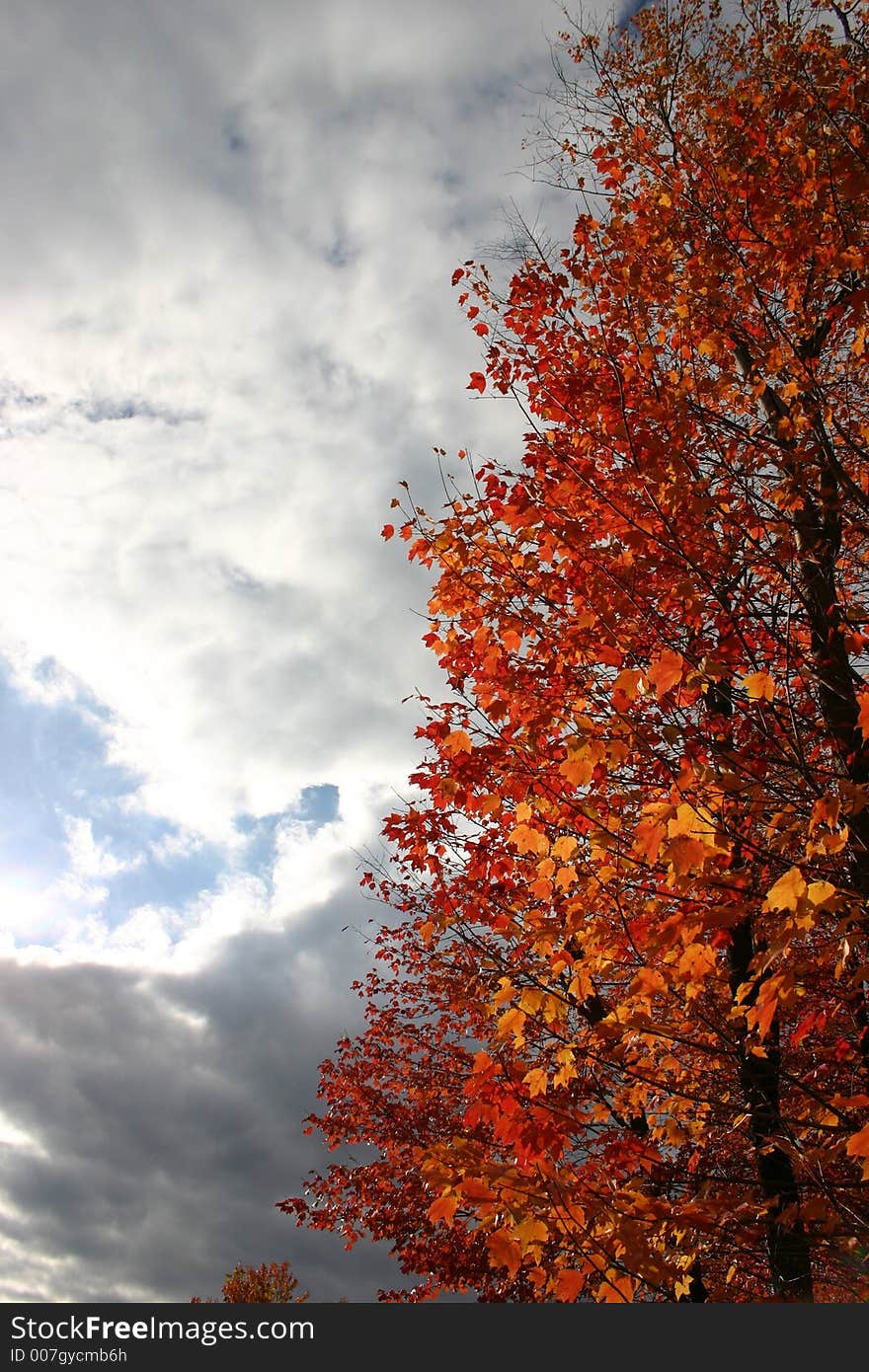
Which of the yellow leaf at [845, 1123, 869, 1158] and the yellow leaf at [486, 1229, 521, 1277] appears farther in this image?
the yellow leaf at [486, 1229, 521, 1277]

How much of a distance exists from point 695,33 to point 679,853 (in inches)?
366

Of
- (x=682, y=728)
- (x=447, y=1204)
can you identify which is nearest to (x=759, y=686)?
(x=682, y=728)

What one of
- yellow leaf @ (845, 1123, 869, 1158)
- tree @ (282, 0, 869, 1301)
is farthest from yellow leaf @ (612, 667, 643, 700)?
yellow leaf @ (845, 1123, 869, 1158)

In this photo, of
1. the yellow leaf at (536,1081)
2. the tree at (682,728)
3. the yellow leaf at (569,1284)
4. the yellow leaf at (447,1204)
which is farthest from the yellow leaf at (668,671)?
the yellow leaf at (569,1284)

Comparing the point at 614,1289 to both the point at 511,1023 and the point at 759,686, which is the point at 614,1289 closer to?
the point at 511,1023

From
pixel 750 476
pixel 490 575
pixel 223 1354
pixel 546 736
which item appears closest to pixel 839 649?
pixel 750 476

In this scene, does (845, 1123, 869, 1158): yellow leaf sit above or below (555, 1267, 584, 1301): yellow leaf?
above

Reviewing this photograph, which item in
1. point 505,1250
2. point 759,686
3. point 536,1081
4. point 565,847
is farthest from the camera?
point 565,847

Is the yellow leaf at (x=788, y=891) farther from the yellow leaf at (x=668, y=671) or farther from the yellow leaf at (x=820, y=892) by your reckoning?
the yellow leaf at (x=668, y=671)

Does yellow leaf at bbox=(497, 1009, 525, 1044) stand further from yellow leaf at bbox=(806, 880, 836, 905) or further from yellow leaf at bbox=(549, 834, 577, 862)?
yellow leaf at bbox=(806, 880, 836, 905)

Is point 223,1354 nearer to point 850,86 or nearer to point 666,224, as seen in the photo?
point 666,224

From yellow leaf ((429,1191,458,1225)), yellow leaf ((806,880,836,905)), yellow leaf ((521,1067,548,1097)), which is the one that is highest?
yellow leaf ((806,880,836,905))

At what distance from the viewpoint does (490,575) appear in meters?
6.04

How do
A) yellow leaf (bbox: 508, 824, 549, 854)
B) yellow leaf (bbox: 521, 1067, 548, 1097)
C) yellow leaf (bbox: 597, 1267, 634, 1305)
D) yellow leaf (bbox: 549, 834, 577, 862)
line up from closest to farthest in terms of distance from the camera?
yellow leaf (bbox: 597, 1267, 634, 1305)
yellow leaf (bbox: 521, 1067, 548, 1097)
yellow leaf (bbox: 549, 834, 577, 862)
yellow leaf (bbox: 508, 824, 549, 854)
